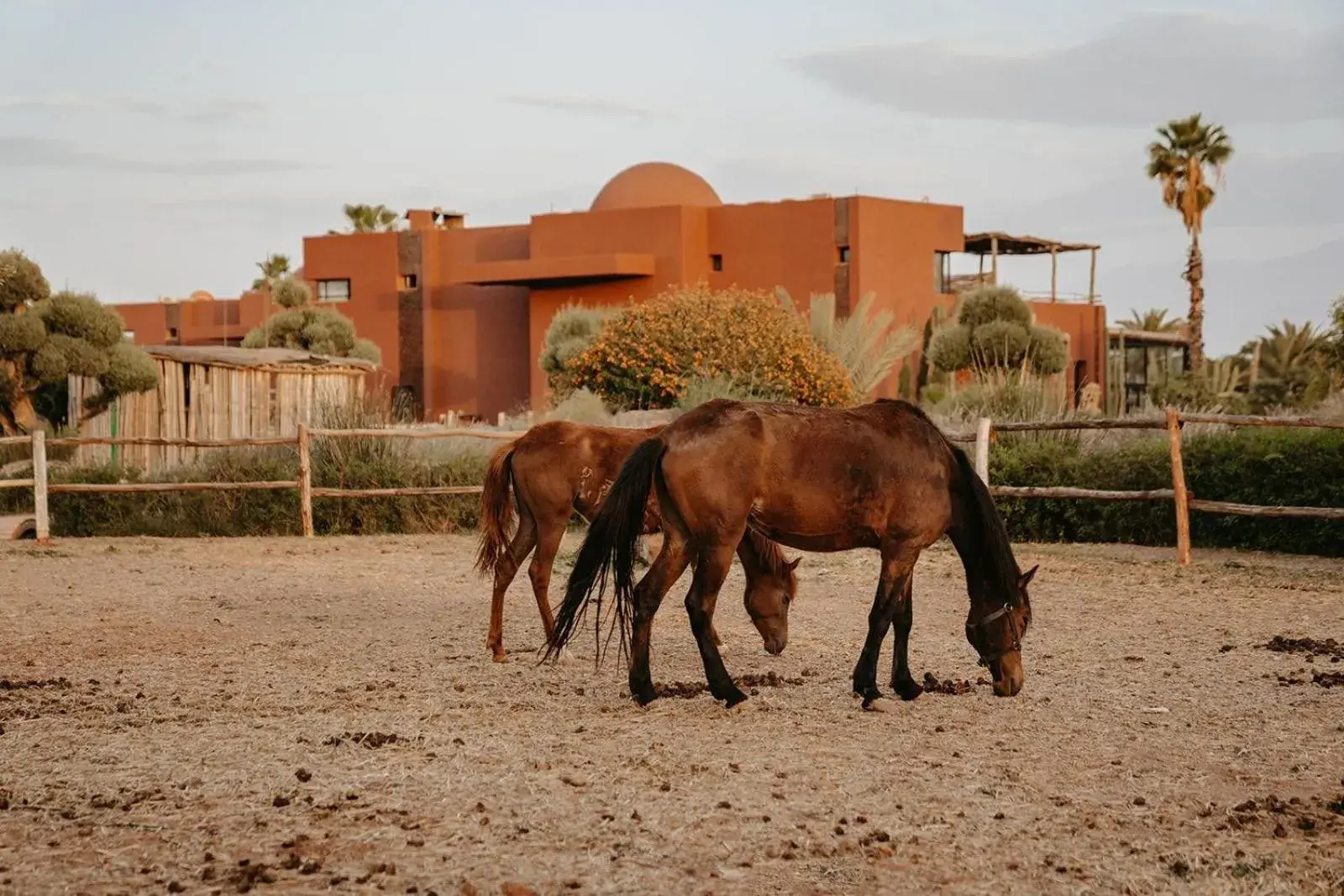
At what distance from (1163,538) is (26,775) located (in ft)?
39.1

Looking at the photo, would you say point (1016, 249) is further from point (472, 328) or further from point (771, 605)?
point (771, 605)

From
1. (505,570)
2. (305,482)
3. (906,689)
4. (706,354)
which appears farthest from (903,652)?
(706,354)

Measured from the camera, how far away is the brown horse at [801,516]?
6.65 metres

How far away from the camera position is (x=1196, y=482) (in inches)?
580

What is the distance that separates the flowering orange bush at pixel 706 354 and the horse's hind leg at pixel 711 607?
15.7 m

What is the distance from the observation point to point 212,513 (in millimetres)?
17719

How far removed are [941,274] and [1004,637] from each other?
38155mm

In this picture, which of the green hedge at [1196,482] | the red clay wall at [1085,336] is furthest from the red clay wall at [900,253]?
→ the green hedge at [1196,482]

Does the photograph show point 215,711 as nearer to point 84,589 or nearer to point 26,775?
point 26,775

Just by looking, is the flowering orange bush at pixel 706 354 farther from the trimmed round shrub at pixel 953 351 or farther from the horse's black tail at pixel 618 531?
the horse's black tail at pixel 618 531

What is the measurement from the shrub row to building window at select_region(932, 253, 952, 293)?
86.5 feet

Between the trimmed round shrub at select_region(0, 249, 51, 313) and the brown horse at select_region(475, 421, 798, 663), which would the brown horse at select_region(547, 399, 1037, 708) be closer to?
the brown horse at select_region(475, 421, 798, 663)

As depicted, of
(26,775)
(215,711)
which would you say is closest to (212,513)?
(215,711)

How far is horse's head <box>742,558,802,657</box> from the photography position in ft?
24.1
